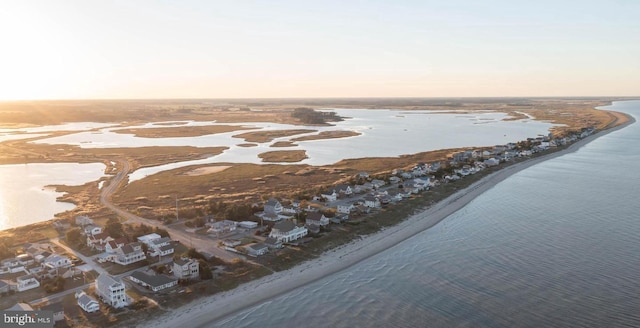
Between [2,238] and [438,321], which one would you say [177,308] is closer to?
[438,321]

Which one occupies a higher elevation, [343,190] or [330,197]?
[343,190]

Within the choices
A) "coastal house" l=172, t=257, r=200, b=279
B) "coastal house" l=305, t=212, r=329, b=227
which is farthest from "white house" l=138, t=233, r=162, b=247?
"coastal house" l=305, t=212, r=329, b=227

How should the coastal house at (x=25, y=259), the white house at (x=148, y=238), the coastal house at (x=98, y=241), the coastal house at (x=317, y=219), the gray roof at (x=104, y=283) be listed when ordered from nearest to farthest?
the gray roof at (x=104, y=283) → the coastal house at (x=25, y=259) → the coastal house at (x=98, y=241) → the white house at (x=148, y=238) → the coastal house at (x=317, y=219)

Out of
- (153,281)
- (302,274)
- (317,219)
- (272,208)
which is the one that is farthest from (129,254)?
(317,219)

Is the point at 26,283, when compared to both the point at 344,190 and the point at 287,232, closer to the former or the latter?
the point at 287,232

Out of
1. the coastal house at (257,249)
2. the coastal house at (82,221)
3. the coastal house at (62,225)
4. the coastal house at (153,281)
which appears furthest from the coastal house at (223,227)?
the coastal house at (62,225)

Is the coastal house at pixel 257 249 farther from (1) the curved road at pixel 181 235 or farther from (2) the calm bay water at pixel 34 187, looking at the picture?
(2) the calm bay water at pixel 34 187
